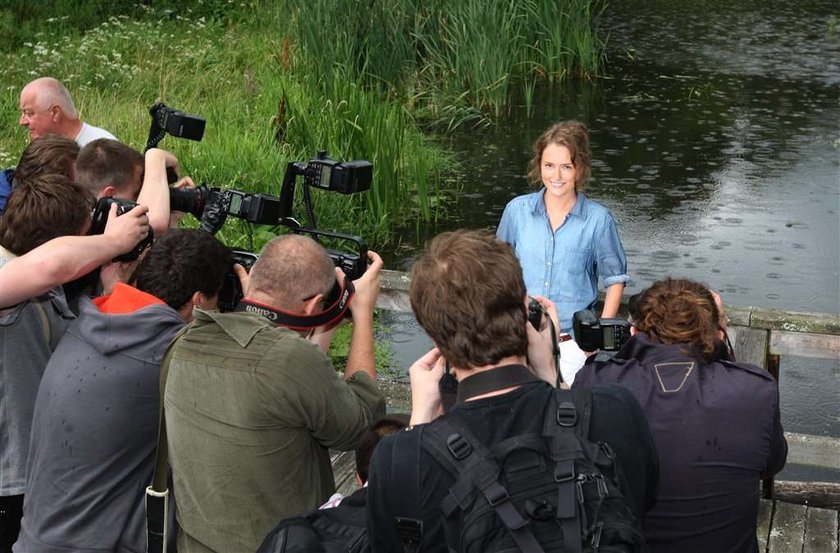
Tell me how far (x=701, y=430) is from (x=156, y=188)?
1979 millimetres

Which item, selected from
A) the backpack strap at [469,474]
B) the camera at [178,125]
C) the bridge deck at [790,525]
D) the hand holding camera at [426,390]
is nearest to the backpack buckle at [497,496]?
the backpack strap at [469,474]

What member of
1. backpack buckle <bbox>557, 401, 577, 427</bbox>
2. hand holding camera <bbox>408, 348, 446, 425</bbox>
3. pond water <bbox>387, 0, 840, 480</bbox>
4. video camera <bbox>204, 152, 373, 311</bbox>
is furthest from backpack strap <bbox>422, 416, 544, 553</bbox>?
pond water <bbox>387, 0, 840, 480</bbox>

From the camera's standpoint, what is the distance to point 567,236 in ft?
14.6

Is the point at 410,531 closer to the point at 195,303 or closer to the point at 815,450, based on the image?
the point at 195,303

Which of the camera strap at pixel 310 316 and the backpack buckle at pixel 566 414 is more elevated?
the backpack buckle at pixel 566 414

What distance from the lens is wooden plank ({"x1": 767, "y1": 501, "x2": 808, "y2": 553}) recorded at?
3906mm

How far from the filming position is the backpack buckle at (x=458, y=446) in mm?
2156

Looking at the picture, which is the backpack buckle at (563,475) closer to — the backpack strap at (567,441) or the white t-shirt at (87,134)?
the backpack strap at (567,441)

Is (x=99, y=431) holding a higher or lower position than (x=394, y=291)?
higher

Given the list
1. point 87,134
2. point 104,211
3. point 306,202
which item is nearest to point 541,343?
point 306,202

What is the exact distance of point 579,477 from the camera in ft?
7.04

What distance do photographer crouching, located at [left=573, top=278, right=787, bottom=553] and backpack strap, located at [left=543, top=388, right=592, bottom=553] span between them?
1.88ft

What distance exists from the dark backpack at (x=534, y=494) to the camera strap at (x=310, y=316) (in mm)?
751

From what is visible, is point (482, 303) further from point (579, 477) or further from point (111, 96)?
point (111, 96)
